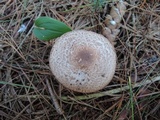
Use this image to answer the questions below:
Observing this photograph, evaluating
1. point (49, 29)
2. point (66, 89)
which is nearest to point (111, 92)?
point (66, 89)

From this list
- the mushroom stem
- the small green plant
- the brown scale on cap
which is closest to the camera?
the brown scale on cap

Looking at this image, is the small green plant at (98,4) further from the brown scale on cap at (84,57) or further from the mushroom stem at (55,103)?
the mushroom stem at (55,103)

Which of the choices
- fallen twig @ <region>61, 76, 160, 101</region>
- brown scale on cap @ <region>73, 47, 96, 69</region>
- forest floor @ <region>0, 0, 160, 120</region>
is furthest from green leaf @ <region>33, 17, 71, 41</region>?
fallen twig @ <region>61, 76, 160, 101</region>

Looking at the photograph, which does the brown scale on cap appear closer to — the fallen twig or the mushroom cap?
the mushroom cap

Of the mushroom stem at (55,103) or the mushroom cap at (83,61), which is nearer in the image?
the mushroom cap at (83,61)

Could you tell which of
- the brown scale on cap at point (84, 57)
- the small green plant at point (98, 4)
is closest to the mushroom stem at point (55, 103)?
the brown scale on cap at point (84, 57)
